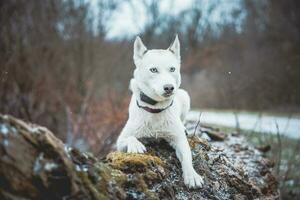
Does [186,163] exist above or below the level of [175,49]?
below

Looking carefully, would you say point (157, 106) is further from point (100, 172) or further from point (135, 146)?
point (100, 172)

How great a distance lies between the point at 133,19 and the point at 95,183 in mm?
11359

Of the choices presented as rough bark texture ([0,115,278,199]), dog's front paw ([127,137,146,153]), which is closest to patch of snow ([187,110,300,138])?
rough bark texture ([0,115,278,199])

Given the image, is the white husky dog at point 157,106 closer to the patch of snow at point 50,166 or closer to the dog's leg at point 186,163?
the dog's leg at point 186,163

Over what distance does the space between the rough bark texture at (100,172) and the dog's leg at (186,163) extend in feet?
→ 0.25

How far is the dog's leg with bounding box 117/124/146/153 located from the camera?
13.5ft

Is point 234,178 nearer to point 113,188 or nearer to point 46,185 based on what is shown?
point 113,188

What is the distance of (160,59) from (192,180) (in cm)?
124

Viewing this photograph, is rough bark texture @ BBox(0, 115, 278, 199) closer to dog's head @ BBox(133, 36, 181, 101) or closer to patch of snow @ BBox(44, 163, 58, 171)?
patch of snow @ BBox(44, 163, 58, 171)

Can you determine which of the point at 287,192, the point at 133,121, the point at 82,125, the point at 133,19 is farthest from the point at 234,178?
the point at 133,19

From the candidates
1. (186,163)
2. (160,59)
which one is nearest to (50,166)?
(186,163)

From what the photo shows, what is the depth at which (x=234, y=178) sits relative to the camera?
4574mm

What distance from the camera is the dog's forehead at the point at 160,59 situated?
4199 mm

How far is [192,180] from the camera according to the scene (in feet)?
12.7
